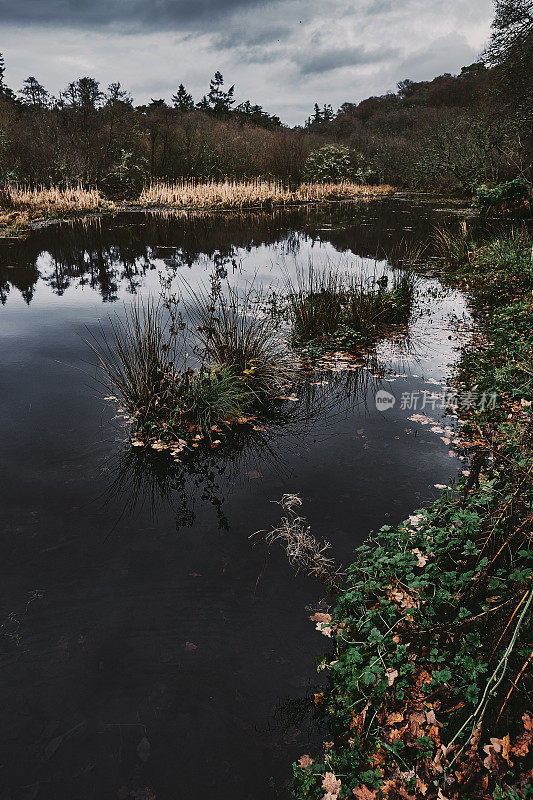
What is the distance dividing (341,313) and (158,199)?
A: 1918 cm

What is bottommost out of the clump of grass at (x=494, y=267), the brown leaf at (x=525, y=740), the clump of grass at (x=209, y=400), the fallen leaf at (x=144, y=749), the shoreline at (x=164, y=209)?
the fallen leaf at (x=144, y=749)

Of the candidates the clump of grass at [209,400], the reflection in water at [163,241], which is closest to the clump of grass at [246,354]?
the clump of grass at [209,400]

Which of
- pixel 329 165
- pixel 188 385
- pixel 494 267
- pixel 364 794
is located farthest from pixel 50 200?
pixel 364 794

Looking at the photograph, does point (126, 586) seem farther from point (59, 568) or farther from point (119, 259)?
point (119, 259)

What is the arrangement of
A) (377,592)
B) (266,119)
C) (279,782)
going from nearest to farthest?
(279,782), (377,592), (266,119)

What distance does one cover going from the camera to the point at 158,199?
24094 mm

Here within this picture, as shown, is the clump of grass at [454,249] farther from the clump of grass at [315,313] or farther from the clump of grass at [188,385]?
the clump of grass at [188,385]

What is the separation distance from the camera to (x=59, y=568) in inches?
139

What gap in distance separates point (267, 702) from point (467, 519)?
1.59m

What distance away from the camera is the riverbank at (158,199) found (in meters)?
19.0

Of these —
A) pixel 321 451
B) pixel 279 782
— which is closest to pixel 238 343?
pixel 321 451

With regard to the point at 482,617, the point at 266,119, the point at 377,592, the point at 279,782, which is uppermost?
the point at 266,119

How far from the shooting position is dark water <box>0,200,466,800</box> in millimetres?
2395

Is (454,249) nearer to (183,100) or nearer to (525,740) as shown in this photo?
(525,740)
